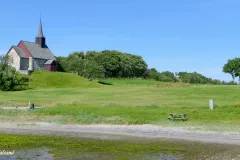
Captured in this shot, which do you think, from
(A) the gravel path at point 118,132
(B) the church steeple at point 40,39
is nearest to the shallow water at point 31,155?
(A) the gravel path at point 118,132

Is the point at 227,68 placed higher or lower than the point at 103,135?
higher

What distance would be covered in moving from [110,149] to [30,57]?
114 meters

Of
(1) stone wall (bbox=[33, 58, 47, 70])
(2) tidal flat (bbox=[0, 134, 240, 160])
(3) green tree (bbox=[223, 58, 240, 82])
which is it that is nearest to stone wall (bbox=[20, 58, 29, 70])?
(1) stone wall (bbox=[33, 58, 47, 70])

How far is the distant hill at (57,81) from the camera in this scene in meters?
97.6

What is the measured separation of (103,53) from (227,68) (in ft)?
191

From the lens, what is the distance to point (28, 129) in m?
29.5

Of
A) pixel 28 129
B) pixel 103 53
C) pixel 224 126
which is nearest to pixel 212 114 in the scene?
pixel 224 126

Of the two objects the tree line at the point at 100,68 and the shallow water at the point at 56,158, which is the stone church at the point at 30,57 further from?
the shallow water at the point at 56,158

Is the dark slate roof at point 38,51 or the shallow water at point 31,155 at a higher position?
the dark slate roof at point 38,51

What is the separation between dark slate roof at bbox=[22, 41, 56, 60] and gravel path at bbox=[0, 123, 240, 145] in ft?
337

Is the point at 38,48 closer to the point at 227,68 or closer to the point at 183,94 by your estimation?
the point at 227,68

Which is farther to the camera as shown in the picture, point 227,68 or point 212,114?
point 227,68

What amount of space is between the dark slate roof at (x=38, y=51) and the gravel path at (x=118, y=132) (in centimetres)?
10274

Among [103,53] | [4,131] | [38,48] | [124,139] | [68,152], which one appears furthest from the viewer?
[103,53]
